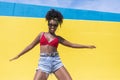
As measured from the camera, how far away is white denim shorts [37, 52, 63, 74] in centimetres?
474

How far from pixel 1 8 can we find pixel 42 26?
3.42ft

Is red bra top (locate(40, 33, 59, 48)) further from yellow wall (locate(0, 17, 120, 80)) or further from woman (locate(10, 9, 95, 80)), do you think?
yellow wall (locate(0, 17, 120, 80))

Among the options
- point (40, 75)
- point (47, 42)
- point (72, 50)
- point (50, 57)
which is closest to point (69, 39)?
point (72, 50)

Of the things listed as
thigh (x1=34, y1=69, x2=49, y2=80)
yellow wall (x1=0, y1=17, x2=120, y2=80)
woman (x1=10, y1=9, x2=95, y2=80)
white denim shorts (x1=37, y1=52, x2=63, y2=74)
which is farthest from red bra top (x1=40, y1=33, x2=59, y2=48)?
yellow wall (x1=0, y1=17, x2=120, y2=80)

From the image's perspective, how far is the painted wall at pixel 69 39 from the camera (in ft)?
24.3

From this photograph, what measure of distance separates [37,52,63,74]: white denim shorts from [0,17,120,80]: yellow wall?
8.53 ft

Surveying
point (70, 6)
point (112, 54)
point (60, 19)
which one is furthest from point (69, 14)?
point (60, 19)

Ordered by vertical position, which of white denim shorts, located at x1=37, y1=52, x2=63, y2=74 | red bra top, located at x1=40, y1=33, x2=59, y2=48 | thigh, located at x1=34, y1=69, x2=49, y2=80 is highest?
red bra top, located at x1=40, y1=33, x2=59, y2=48

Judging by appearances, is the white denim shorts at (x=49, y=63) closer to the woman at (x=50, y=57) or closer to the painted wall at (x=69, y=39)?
the woman at (x=50, y=57)

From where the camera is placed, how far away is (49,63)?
15.6ft

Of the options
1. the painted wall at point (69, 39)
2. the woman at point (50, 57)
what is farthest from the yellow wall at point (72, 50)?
the woman at point (50, 57)

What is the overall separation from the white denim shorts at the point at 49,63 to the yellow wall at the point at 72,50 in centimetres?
260

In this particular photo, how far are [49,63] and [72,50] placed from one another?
2.83m

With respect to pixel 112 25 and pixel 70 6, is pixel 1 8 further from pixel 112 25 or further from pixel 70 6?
pixel 112 25
